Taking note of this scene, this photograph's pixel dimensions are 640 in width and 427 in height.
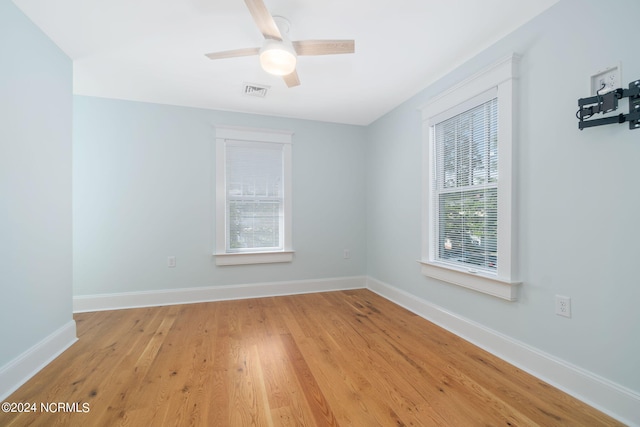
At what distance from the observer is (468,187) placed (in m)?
2.48

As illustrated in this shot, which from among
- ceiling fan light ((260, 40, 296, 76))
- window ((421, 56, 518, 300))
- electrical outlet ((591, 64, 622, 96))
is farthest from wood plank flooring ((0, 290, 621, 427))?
ceiling fan light ((260, 40, 296, 76))

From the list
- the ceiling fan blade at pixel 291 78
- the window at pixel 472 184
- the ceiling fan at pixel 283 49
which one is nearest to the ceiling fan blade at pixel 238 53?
the ceiling fan at pixel 283 49

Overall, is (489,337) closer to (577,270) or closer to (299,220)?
(577,270)

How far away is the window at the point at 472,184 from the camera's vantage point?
208 centimetres

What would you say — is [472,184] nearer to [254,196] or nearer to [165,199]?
[254,196]

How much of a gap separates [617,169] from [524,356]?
139 cm

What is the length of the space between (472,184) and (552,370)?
4.85 feet

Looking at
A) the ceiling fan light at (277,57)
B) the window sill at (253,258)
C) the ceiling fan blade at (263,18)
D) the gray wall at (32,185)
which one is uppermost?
the ceiling fan blade at (263,18)

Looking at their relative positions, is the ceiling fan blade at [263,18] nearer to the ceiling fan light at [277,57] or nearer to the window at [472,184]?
the ceiling fan light at [277,57]

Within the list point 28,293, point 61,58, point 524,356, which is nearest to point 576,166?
point 524,356

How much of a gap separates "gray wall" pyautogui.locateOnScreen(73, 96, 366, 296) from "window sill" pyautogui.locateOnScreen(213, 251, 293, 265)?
0.09 metres

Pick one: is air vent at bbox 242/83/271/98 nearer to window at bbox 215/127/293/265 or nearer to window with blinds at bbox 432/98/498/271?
window at bbox 215/127/293/265

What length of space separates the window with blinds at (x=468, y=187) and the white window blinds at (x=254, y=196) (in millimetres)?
2127

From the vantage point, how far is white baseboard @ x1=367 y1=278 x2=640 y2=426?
1.47 meters
